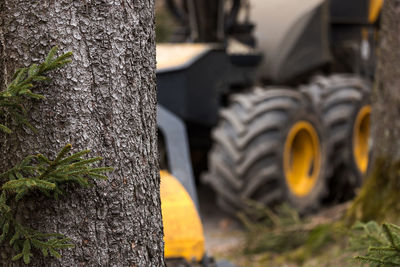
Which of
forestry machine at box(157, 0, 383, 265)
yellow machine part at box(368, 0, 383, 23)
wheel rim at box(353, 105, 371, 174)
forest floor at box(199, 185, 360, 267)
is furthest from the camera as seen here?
yellow machine part at box(368, 0, 383, 23)

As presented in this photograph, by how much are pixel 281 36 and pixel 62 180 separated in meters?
4.65

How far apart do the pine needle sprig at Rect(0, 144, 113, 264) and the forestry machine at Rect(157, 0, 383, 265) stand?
6.49ft

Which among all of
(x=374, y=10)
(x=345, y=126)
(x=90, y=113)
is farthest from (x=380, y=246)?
(x=374, y=10)

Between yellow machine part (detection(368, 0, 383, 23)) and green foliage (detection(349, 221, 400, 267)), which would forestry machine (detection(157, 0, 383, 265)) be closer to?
yellow machine part (detection(368, 0, 383, 23))

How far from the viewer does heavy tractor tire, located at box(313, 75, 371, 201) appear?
5.70 metres

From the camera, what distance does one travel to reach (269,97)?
16.8ft

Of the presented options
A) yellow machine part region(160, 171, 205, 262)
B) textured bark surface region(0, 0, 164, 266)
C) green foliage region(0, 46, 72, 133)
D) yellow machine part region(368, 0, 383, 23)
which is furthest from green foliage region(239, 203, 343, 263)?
yellow machine part region(368, 0, 383, 23)

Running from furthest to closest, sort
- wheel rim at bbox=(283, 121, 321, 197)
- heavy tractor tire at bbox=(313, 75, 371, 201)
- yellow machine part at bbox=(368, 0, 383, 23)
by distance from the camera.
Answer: yellow machine part at bbox=(368, 0, 383, 23), heavy tractor tire at bbox=(313, 75, 371, 201), wheel rim at bbox=(283, 121, 321, 197)

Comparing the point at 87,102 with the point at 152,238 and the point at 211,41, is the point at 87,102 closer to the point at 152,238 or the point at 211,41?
the point at 152,238

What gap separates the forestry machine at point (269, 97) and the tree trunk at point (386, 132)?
867mm

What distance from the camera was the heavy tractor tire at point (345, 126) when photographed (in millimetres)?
5703

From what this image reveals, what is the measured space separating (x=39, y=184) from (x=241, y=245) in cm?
350

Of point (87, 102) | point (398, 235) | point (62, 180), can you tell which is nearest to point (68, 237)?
point (62, 180)

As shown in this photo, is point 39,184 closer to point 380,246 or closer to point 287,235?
point 380,246
